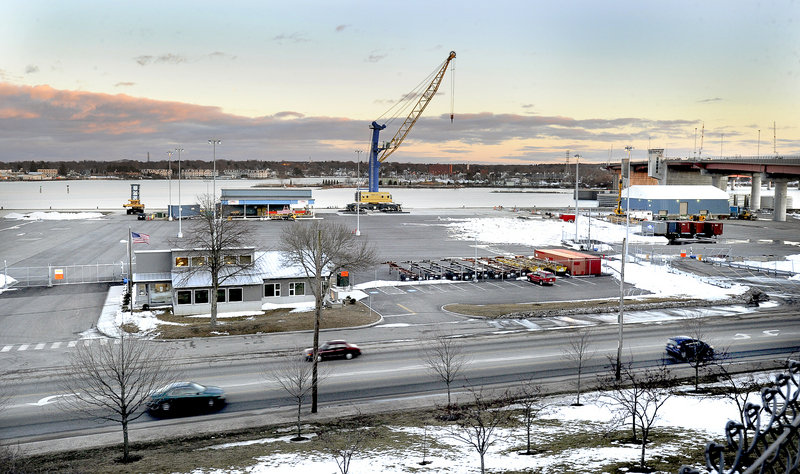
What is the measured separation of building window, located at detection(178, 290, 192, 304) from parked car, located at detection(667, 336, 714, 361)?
2997cm

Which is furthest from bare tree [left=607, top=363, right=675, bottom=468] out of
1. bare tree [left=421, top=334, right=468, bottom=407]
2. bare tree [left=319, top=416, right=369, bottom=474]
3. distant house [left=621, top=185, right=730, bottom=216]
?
distant house [left=621, top=185, right=730, bottom=216]

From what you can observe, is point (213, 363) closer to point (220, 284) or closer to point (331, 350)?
point (331, 350)

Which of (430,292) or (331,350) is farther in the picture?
(430,292)

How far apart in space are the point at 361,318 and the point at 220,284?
9.71 metres

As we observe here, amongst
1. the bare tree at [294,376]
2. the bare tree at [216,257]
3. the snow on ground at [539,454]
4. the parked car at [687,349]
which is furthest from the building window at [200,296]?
the parked car at [687,349]

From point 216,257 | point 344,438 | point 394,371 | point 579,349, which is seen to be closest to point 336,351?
point 394,371

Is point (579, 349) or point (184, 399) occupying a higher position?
point (579, 349)

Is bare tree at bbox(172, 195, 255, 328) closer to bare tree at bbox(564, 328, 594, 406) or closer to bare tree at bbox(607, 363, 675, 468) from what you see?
bare tree at bbox(564, 328, 594, 406)

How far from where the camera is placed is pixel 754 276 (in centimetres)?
5628

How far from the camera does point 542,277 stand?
52.8 meters

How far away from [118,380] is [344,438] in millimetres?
8306

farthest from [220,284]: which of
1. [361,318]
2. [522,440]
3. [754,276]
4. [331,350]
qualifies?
[754,276]

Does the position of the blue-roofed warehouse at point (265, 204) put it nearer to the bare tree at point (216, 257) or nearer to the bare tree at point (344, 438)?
the bare tree at point (216, 257)

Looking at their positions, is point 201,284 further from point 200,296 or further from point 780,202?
point 780,202
